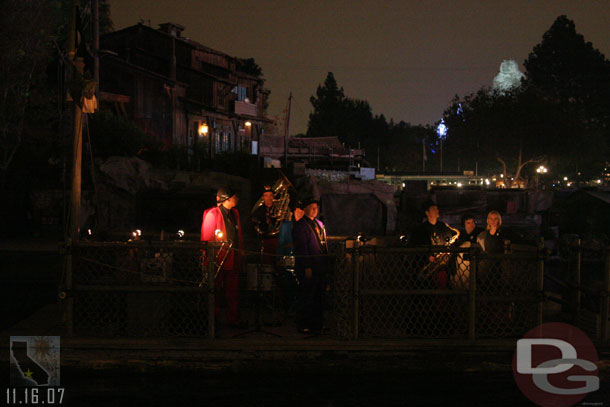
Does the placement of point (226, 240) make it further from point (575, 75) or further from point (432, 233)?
point (575, 75)

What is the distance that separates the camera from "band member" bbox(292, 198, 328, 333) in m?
7.25

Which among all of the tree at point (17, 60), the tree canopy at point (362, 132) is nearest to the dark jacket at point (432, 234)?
the tree at point (17, 60)

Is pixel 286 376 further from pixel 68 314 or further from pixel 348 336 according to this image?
pixel 68 314

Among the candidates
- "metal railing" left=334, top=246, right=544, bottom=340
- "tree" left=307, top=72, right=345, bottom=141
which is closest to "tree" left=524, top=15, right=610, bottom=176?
"tree" left=307, top=72, right=345, bottom=141

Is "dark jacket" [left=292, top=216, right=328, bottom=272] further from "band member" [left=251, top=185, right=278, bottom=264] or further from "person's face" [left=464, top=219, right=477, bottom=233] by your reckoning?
"person's face" [left=464, top=219, right=477, bottom=233]

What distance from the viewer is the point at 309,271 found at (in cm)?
721

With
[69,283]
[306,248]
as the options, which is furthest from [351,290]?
[69,283]

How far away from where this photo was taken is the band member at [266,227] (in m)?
9.20

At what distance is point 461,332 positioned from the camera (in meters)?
7.11

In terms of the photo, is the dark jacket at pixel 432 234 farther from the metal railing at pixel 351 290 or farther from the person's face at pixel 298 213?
the person's face at pixel 298 213

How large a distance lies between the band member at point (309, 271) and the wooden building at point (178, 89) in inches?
831

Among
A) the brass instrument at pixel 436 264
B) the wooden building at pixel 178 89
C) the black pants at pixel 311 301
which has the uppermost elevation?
the wooden building at pixel 178 89

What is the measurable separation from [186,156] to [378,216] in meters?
10.6

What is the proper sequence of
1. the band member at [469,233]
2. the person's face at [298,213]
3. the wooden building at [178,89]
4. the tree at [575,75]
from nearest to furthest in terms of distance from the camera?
1. the person's face at [298,213]
2. the band member at [469,233]
3. the wooden building at [178,89]
4. the tree at [575,75]
